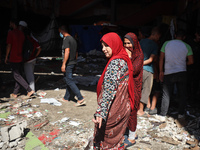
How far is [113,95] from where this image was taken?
2021 millimetres

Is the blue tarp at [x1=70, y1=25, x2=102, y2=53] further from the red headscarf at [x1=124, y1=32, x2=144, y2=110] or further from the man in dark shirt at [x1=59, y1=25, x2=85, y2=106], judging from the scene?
the red headscarf at [x1=124, y1=32, x2=144, y2=110]

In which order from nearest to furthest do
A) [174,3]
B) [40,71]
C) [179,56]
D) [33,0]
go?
1. [179,56]
2. [40,71]
3. [33,0]
4. [174,3]

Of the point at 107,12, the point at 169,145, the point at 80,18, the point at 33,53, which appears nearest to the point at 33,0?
the point at 80,18

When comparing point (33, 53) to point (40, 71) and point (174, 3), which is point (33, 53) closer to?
point (40, 71)

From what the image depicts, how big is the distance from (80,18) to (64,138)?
13863 millimetres

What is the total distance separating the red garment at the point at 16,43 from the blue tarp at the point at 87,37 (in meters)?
8.94

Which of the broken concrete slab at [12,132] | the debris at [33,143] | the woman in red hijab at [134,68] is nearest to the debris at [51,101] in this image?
the debris at [33,143]

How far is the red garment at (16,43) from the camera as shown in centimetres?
487

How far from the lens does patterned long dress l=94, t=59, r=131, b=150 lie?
79.0 inches

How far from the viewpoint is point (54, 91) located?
612 centimetres

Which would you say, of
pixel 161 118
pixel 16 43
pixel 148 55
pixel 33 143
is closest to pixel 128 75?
pixel 148 55

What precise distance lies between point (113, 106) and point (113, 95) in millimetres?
190

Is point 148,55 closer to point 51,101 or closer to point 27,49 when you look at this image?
point 51,101

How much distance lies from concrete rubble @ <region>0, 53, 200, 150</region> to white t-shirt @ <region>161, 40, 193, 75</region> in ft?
3.89
